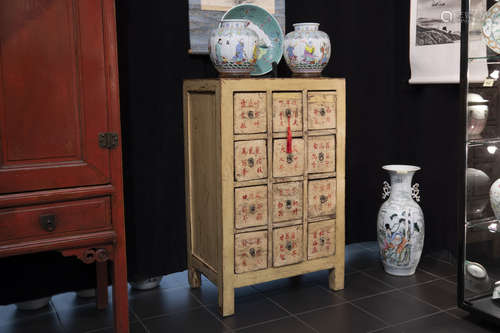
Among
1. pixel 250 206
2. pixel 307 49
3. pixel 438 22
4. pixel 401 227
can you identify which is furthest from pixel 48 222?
pixel 438 22

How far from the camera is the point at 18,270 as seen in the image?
279 centimetres

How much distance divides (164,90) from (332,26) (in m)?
1.13

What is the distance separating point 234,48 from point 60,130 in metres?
0.91

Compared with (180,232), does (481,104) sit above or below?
above

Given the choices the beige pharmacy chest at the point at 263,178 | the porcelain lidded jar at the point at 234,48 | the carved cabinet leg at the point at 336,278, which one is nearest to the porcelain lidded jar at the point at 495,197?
the beige pharmacy chest at the point at 263,178

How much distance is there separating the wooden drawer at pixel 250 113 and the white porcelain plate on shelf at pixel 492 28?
1.03 m

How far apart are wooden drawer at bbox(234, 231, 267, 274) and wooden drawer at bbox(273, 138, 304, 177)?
316 millimetres

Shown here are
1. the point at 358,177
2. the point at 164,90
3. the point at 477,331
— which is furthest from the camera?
the point at 358,177

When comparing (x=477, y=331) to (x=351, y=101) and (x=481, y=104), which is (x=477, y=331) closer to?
(x=481, y=104)

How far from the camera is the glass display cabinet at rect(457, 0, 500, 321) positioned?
2.48 metres

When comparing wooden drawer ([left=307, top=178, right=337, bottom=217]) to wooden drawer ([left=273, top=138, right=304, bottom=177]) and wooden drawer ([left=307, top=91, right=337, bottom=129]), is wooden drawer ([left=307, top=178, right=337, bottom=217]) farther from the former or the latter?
wooden drawer ([left=307, top=91, right=337, bottom=129])

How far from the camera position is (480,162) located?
2598 mm

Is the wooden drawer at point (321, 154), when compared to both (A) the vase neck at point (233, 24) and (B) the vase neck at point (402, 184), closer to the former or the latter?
(B) the vase neck at point (402, 184)

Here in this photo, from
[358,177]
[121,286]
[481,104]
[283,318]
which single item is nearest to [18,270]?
[121,286]
